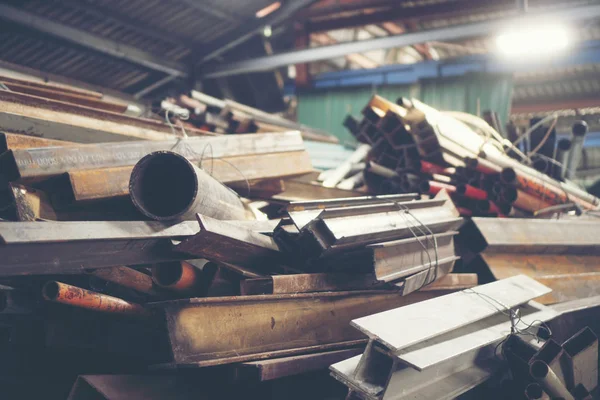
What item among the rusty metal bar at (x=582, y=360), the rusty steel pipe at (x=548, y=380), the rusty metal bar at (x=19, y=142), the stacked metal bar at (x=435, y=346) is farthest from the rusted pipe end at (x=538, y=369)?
the rusty metal bar at (x=19, y=142)

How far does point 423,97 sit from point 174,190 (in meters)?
6.10

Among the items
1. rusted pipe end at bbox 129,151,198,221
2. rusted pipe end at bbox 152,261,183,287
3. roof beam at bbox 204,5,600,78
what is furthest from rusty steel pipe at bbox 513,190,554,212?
roof beam at bbox 204,5,600,78

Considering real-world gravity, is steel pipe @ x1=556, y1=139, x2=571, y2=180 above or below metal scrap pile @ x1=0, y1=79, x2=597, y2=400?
above

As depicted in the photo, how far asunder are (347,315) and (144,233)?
1.16m

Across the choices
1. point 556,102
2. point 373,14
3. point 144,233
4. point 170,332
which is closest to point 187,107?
point 144,233

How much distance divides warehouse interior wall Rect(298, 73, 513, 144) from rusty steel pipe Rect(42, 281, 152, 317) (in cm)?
563

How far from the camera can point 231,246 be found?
227cm

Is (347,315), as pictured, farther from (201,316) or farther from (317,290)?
(201,316)

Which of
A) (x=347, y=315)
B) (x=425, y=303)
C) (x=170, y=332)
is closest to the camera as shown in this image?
(x=170, y=332)

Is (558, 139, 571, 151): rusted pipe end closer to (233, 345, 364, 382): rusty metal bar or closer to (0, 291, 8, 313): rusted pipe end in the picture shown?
(233, 345, 364, 382): rusty metal bar

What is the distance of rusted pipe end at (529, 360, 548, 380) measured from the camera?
7.50 feet

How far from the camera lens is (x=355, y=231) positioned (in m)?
2.44

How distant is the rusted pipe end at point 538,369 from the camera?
90.0 inches

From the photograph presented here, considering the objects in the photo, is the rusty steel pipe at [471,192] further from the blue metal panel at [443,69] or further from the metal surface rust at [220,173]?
the blue metal panel at [443,69]
